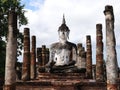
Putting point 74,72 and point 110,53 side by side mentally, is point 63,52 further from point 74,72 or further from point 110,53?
point 110,53

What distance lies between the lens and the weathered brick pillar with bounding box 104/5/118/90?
426 inches

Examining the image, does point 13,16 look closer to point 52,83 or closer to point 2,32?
point 52,83

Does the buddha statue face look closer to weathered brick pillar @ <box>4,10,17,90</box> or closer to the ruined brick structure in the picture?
the ruined brick structure

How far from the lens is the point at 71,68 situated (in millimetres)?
16766

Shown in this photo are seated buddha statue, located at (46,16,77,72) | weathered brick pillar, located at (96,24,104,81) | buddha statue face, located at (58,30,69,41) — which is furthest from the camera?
buddha statue face, located at (58,30,69,41)

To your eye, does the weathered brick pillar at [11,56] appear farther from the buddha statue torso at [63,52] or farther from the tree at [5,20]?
the tree at [5,20]

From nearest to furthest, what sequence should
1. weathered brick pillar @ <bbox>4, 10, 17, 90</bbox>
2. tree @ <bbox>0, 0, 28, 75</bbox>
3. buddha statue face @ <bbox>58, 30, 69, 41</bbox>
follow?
weathered brick pillar @ <bbox>4, 10, 17, 90</bbox>, buddha statue face @ <bbox>58, 30, 69, 41</bbox>, tree @ <bbox>0, 0, 28, 75</bbox>

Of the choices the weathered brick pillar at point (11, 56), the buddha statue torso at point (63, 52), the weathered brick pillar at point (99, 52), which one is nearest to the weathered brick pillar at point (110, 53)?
the weathered brick pillar at point (11, 56)

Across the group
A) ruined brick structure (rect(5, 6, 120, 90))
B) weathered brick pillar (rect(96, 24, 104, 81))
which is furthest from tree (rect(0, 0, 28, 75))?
weathered brick pillar (rect(96, 24, 104, 81))

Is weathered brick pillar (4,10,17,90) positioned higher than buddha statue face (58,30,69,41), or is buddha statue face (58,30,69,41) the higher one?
buddha statue face (58,30,69,41)

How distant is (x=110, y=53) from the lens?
11.0 meters

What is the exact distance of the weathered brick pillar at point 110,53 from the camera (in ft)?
35.5

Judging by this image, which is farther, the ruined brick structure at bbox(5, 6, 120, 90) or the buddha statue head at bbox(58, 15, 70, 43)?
the buddha statue head at bbox(58, 15, 70, 43)

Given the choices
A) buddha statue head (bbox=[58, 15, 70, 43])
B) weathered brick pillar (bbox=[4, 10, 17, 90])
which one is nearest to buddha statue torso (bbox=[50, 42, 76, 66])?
buddha statue head (bbox=[58, 15, 70, 43])
